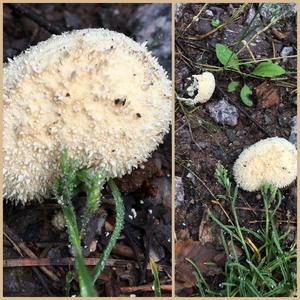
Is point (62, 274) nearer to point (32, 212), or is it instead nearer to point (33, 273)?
point (33, 273)

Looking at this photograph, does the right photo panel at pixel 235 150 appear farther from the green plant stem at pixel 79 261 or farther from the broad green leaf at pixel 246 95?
the green plant stem at pixel 79 261

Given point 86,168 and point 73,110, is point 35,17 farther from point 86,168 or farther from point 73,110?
point 86,168

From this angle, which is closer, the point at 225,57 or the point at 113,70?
the point at 113,70

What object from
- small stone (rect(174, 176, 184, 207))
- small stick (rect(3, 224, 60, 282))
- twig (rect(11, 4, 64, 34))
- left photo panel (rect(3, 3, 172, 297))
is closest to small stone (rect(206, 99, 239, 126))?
left photo panel (rect(3, 3, 172, 297))

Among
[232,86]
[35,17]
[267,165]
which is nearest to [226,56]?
[232,86]

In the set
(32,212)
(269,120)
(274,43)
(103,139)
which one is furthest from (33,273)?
(274,43)

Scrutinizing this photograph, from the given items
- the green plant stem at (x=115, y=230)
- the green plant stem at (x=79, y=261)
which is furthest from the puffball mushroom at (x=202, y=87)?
the green plant stem at (x=79, y=261)

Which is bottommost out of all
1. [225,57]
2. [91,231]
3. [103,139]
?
[91,231]
